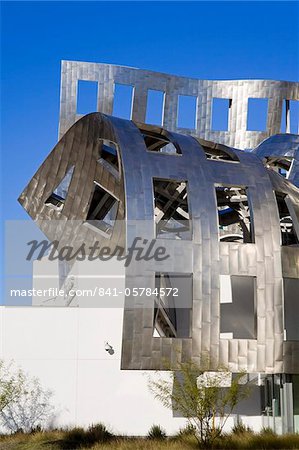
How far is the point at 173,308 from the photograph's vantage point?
3278 cm

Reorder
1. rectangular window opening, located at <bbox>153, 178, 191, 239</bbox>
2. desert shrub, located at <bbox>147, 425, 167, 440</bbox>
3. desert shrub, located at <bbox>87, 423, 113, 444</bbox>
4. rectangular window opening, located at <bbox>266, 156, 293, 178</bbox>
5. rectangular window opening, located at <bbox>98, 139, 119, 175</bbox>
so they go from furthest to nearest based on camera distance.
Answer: rectangular window opening, located at <bbox>266, 156, 293, 178</bbox> < rectangular window opening, located at <bbox>153, 178, 191, 239</bbox> < desert shrub, located at <bbox>147, 425, 167, 440</bbox> < rectangular window opening, located at <bbox>98, 139, 119, 175</bbox> < desert shrub, located at <bbox>87, 423, 113, 444</bbox>

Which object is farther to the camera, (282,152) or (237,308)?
(282,152)

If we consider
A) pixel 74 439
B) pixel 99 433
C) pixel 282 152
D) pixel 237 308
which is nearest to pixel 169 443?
pixel 74 439

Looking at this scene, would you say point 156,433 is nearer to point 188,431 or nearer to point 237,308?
point 188,431

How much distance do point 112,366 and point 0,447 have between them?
269 inches

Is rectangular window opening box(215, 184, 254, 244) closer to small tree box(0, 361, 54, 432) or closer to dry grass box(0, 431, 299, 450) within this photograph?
dry grass box(0, 431, 299, 450)

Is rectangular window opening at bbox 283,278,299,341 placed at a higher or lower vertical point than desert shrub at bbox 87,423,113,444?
higher

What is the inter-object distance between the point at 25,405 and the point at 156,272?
10.7 metres

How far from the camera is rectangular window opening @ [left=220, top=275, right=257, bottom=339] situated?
3103cm

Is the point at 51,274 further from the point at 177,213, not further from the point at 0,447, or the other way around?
the point at 0,447

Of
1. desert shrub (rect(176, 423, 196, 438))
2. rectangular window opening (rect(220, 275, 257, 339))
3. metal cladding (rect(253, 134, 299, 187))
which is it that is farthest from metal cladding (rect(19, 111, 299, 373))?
rectangular window opening (rect(220, 275, 257, 339))

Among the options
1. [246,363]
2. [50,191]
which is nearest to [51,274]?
[50,191]

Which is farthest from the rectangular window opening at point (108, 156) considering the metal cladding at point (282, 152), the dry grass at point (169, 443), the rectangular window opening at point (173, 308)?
the dry grass at point (169, 443)

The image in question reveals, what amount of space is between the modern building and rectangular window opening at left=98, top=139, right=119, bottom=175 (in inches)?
2.3
